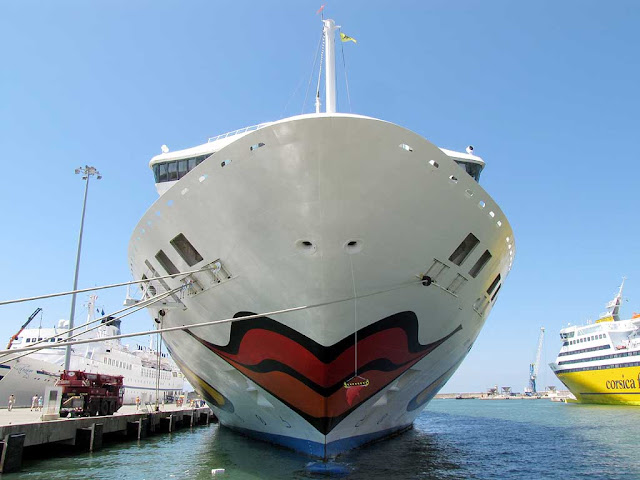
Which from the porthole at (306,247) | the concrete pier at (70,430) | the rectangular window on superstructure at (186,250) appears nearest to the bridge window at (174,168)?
the rectangular window on superstructure at (186,250)

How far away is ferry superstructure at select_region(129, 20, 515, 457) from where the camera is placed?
730cm

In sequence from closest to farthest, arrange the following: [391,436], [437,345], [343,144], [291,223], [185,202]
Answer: [343,144] < [291,223] < [185,202] < [437,345] < [391,436]

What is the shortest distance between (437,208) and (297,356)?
389 centimetres

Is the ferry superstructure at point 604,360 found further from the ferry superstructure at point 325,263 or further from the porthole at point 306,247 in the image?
the porthole at point 306,247

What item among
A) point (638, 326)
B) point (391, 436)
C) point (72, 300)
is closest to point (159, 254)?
point (391, 436)

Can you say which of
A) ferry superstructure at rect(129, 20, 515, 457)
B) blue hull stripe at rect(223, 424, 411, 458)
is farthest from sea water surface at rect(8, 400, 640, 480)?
ferry superstructure at rect(129, 20, 515, 457)

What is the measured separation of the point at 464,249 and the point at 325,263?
2952 mm

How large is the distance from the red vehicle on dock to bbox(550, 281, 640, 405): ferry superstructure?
38.2 m

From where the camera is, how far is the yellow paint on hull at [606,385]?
118ft

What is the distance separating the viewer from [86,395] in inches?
602

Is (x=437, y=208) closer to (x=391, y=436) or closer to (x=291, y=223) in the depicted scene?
(x=291, y=223)

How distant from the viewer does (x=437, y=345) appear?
10375 millimetres

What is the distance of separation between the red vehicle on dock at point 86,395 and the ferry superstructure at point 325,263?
6893 mm

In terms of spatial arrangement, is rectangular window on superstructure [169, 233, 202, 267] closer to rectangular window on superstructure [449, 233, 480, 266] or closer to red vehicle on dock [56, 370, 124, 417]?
rectangular window on superstructure [449, 233, 480, 266]
